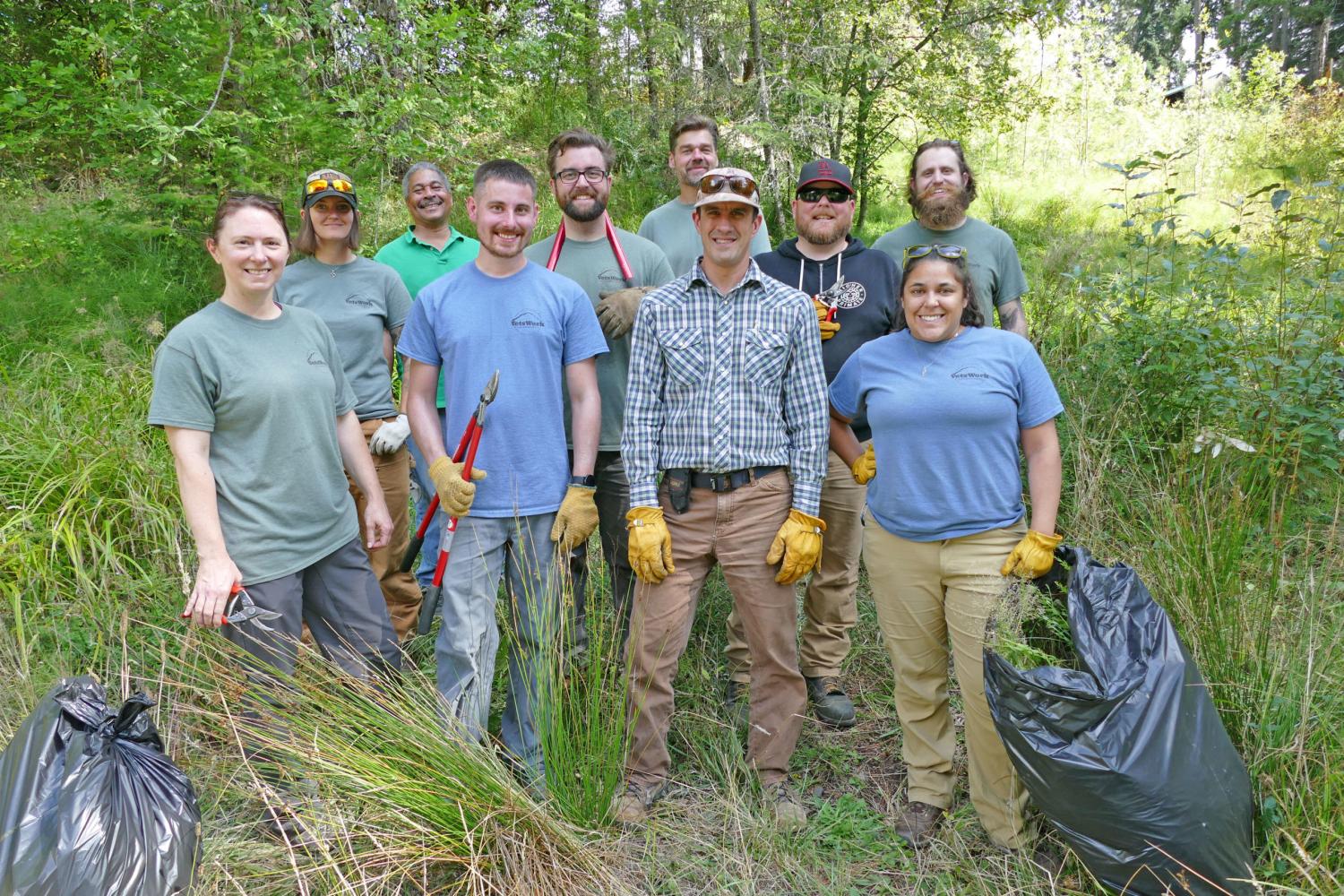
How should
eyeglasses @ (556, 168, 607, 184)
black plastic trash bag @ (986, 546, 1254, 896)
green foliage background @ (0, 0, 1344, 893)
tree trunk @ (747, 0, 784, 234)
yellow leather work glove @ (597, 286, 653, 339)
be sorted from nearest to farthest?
black plastic trash bag @ (986, 546, 1254, 896), green foliage background @ (0, 0, 1344, 893), yellow leather work glove @ (597, 286, 653, 339), eyeglasses @ (556, 168, 607, 184), tree trunk @ (747, 0, 784, 234)

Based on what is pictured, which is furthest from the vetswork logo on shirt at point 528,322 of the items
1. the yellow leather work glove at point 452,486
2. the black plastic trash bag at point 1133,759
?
the black plastic trash bag at point 1133,759

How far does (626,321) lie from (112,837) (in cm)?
221

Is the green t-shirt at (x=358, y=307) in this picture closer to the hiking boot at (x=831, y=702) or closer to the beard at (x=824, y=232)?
the beard at (x=824, y=232)

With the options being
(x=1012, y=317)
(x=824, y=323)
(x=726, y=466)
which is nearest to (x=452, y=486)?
(x=726, y=466)

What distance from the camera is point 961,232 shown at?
3.64 metres

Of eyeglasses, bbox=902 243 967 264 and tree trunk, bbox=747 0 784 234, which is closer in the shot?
eyeglasses, bbox=902 243 967 264

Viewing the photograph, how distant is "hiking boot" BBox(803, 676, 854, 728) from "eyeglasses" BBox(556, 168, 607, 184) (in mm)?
Answer: 2204

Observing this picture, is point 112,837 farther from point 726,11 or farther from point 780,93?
point 726,11

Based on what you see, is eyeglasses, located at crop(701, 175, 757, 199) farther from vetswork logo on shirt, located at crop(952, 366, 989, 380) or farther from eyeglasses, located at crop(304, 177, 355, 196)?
eyeglasses, located at crop(304, 177, 355, 196)

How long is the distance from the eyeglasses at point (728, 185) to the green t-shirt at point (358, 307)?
1.64m

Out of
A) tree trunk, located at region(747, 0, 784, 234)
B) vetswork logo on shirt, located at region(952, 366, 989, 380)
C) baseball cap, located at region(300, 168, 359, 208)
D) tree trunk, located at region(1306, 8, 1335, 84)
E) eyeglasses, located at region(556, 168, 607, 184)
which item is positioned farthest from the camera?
tree trunk, located at region(1306, 8, 1335, 84)

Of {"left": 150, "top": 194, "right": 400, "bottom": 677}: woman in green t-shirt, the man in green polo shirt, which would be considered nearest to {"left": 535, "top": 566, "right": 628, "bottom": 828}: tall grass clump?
{"left": 150, "top": 194, "right": 400, "bottom": 677}: woman in green t-shirt

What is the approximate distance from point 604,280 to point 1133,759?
2.45 m

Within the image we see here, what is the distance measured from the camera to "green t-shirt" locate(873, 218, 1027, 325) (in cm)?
359
